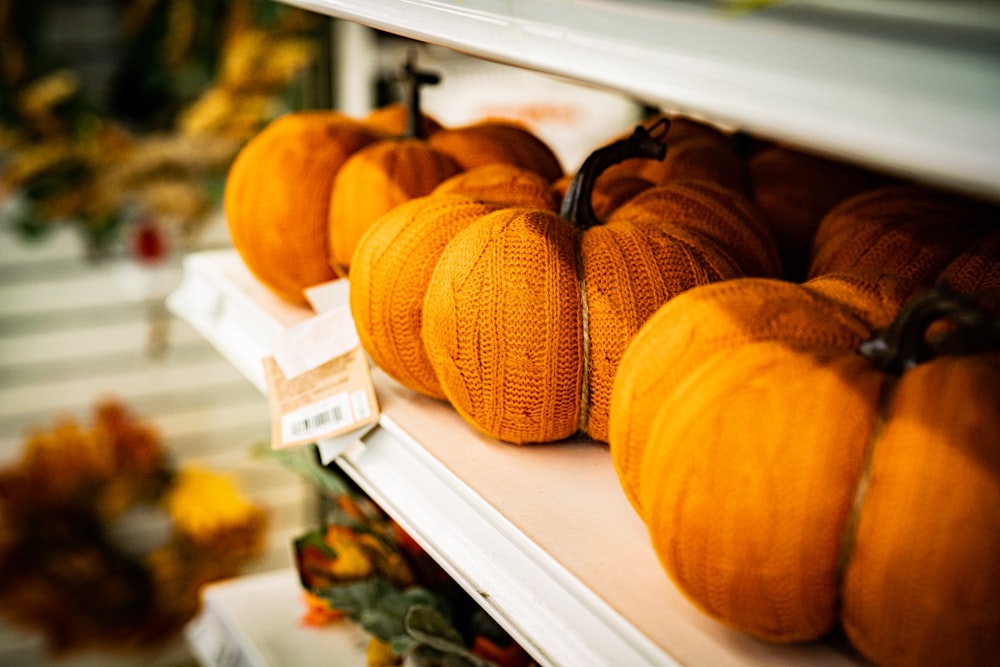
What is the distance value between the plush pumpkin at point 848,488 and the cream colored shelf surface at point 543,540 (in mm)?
33

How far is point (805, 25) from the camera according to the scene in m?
0.36

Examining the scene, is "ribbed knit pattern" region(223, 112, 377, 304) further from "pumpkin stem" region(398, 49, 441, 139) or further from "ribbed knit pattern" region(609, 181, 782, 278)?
"ribbed knit pattern" region(609, 181, 782, 278)

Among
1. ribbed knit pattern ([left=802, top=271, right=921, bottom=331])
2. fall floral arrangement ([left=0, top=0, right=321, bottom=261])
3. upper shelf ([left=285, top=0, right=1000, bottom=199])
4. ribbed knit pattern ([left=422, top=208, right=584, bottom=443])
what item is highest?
upper shelf ([left=285, top=0, right=1000, bottom=199])

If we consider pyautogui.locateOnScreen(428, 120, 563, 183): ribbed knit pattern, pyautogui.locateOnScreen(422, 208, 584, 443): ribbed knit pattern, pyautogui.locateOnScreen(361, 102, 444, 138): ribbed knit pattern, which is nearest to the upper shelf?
pyautogui.locateOnScreen(422, 208, 584, 443): ribbed knit pattern

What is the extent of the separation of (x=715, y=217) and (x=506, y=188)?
7.5 inches

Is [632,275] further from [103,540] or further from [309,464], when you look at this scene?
[103,540]

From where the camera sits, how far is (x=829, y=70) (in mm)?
342

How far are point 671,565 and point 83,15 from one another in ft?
6.28

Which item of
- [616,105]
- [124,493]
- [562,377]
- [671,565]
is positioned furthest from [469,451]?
[124,493]

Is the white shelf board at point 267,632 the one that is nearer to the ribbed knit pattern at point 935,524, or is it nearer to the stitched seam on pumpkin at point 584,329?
the stitched seam on pumpkin at point 584,329

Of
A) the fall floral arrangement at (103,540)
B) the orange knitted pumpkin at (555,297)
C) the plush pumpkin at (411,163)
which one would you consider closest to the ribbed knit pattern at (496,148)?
the plush pumpkin at (411,163)

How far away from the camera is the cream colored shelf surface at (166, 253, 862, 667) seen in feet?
1.76

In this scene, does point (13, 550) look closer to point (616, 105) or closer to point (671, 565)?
point (616, 105)

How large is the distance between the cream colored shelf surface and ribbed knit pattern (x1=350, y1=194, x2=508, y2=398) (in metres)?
0.05
